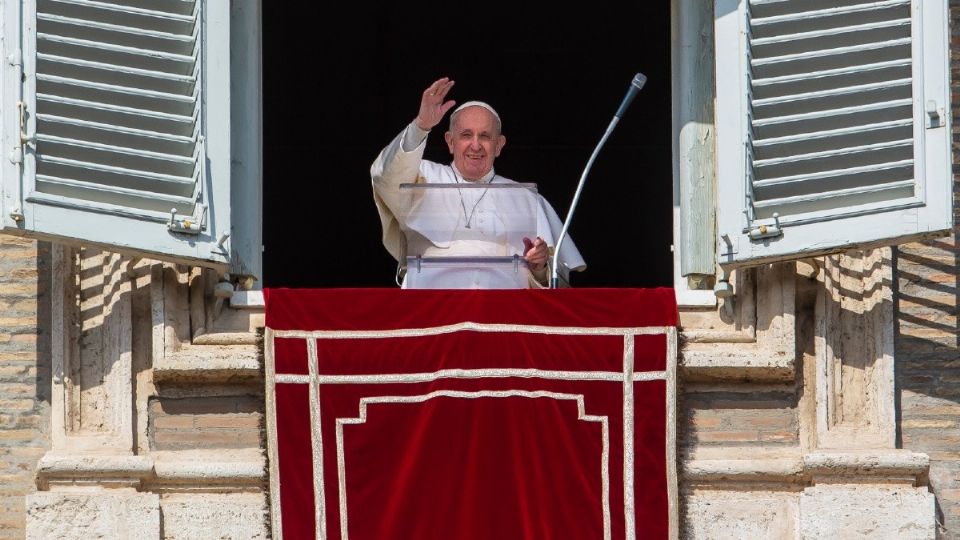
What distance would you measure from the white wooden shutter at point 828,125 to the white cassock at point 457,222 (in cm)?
76

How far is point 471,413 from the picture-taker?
9.26 metres

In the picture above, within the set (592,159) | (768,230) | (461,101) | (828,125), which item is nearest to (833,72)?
(828,125)

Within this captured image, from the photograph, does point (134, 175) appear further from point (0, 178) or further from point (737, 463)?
point (737, 463)

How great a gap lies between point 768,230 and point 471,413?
1089mm

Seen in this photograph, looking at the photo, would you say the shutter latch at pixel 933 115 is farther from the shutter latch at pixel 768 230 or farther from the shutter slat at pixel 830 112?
the shutter latch at pixel 768 230

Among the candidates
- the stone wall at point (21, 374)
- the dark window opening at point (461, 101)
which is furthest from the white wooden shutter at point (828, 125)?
the dark window opening at point (461, 101)

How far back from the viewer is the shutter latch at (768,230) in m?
9.24

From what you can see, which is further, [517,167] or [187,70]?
[517,167]

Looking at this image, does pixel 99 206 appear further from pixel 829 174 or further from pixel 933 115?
pixel 933 115

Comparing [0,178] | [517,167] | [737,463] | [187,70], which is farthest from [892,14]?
[517,167]

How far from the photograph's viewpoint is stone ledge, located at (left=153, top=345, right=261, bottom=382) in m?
9.36

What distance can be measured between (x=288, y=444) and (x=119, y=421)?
553 mm

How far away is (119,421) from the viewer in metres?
9.38

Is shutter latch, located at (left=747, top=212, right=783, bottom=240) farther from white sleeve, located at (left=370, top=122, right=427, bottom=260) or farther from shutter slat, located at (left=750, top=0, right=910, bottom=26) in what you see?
white sleeve, located at (left=370, top=122, right=427, bottom=260)
